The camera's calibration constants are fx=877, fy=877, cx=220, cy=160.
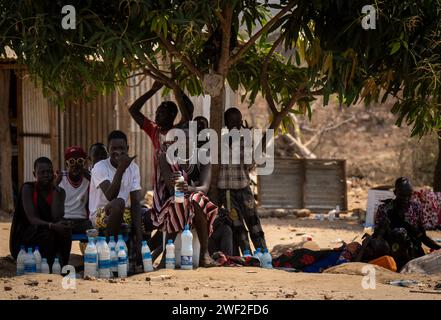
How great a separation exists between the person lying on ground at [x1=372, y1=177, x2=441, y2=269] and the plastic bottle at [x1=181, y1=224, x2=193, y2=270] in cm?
179

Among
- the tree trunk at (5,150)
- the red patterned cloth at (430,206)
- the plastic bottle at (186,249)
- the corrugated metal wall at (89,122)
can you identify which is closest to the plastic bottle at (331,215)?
the red patterned cloth at (430,206)

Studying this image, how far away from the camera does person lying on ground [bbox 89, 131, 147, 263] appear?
290 inches

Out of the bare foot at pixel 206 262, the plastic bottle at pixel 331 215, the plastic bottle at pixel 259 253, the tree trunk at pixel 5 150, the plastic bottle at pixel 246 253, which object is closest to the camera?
the bare foot at pixel 206 262

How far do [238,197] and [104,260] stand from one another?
1.89m

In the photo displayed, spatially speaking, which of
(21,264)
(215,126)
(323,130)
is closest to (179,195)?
(215,126)

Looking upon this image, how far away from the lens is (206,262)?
294 inches

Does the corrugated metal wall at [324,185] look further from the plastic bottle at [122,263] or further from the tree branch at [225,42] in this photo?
the plastic bottle at [122,263]

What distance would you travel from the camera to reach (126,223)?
7.54 metres

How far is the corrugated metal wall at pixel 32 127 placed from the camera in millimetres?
12523

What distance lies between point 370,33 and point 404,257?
87.1 inches

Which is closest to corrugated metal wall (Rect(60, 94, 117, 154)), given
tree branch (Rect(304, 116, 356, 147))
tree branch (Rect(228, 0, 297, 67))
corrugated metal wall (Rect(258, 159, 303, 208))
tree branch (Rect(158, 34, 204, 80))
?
corrugated metal wall (Rect(258, 159, 303, 208))

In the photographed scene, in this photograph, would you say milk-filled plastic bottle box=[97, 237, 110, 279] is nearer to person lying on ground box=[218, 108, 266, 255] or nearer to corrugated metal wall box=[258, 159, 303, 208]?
person lying on ground box=[218, 108, 266, 255]

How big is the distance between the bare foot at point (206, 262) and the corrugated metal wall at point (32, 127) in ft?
18.5

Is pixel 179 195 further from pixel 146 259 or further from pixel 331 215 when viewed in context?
pixel 331 215
